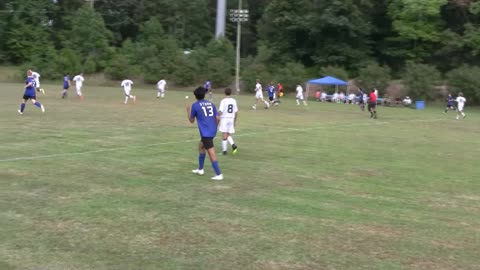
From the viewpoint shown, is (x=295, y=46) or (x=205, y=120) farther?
(x=295, y=46)

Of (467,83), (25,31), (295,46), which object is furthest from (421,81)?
(25,31)

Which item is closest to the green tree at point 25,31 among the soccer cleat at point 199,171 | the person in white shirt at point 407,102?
the person in white shirt at point 407,102

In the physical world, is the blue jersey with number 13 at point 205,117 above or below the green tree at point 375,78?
below

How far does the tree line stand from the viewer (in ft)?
Result: 186

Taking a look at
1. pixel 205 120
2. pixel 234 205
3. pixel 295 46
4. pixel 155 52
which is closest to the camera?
pixel 234 205

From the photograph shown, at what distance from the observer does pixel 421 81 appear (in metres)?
51.2

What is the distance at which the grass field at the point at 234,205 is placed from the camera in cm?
620

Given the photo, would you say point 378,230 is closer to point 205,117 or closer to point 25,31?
point 205,117

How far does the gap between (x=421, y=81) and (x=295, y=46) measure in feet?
63.8

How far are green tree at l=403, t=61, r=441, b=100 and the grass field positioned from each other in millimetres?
35771

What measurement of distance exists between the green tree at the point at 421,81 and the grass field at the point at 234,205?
35771 millimetres

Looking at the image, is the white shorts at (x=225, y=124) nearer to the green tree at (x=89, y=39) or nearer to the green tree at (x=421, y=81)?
the green tree at (x=421, y=81)

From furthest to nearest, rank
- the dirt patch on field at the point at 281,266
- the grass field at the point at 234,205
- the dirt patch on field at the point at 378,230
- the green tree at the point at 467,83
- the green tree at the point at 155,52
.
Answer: the green tree at the point at 155,52, the green tree at the point at 467,83, the dirt patch on field at the point at 378,230, the grass field at the point at 234,205, the dirt patch on field at the point at 281,266

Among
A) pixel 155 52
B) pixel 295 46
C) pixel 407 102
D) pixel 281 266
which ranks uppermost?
pixel 295 46
